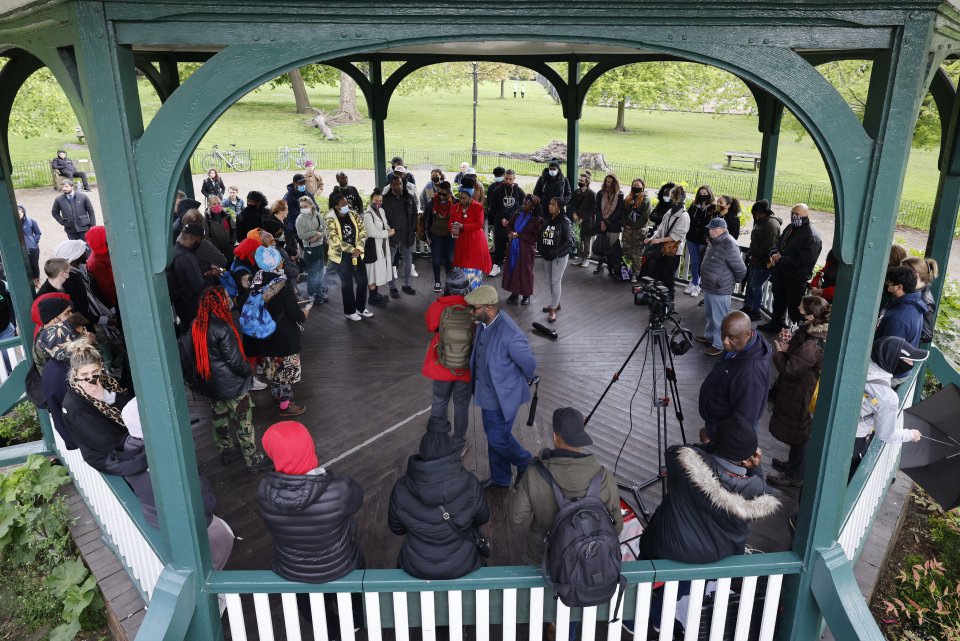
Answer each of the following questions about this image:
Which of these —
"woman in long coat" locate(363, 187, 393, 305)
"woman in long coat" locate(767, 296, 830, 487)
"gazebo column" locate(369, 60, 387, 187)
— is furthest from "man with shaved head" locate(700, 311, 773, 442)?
"gazebo column" locate(369, 60, 387, 187)

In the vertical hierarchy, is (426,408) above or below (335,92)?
below

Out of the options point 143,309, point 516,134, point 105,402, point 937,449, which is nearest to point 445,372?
point 105,402

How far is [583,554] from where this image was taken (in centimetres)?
320

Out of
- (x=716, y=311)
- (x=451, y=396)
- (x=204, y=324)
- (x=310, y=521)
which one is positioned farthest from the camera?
(x=716, y=311)

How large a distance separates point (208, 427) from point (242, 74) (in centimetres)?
424

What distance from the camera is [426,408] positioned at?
6.57 meters

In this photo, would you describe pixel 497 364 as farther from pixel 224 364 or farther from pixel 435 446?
pixel 224 364

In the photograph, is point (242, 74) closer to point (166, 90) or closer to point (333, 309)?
point (333, 309)

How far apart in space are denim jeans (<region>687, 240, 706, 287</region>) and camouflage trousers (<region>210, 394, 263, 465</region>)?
6419 mm

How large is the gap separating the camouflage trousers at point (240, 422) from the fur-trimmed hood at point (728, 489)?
11.2 ft

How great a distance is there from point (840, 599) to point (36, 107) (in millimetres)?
25669

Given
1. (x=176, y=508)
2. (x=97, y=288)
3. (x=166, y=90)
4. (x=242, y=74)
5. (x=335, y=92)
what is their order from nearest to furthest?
1. (x=242, y=74)
2. (x=176, y=508)
3. (x=97, y=288)
4. (x=166, y=90)
5. (x=335, y=92)

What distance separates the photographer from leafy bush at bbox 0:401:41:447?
694cm

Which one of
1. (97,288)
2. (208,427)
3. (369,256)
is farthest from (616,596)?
(369,256)
